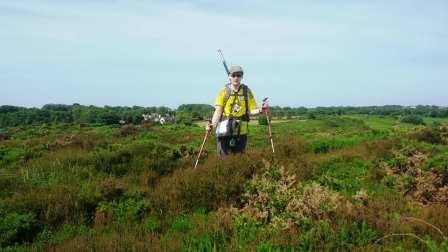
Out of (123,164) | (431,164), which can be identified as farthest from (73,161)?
(431,164)

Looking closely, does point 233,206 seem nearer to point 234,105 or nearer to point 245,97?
point 234,105

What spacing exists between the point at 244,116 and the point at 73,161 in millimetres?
4197

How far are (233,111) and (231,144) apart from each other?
2.24 feet

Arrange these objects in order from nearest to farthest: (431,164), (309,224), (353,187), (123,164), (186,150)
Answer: (309,224), (353,187), (431,164), (123,164), (186,150)

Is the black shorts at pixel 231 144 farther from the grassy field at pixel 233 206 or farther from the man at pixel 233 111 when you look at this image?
the grassy field at pixel 233 206

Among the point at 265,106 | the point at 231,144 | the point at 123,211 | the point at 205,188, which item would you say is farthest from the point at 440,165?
the point at 123,211

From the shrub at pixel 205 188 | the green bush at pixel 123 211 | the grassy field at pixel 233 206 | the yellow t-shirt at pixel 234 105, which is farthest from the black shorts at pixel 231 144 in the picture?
the green bush at pixel 123 211

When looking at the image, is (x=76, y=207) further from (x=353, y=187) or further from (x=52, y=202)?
(x=353, y=187)

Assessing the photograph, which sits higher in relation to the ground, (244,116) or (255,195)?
(244,116)

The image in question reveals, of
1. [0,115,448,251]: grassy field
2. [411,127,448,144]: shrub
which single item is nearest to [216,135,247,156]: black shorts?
[0,115,448,251]: grassy field

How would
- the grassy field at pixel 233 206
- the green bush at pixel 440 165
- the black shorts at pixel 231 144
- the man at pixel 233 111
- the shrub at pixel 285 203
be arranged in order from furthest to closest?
A: the black shorts at pixel 231 144, the man at pixel 233 111, the green bush at pixel 440 165, the shrub at pixel 285 203, the grassy field at pixel 233 206

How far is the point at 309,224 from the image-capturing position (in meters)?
4.59

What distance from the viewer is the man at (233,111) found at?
823 cm

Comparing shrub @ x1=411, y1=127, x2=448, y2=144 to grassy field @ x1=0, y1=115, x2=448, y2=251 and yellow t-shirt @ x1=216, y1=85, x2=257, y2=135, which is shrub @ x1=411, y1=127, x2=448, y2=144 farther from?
yellow t-shirt @ x1=216, y1=85, x2=257, y2=135
